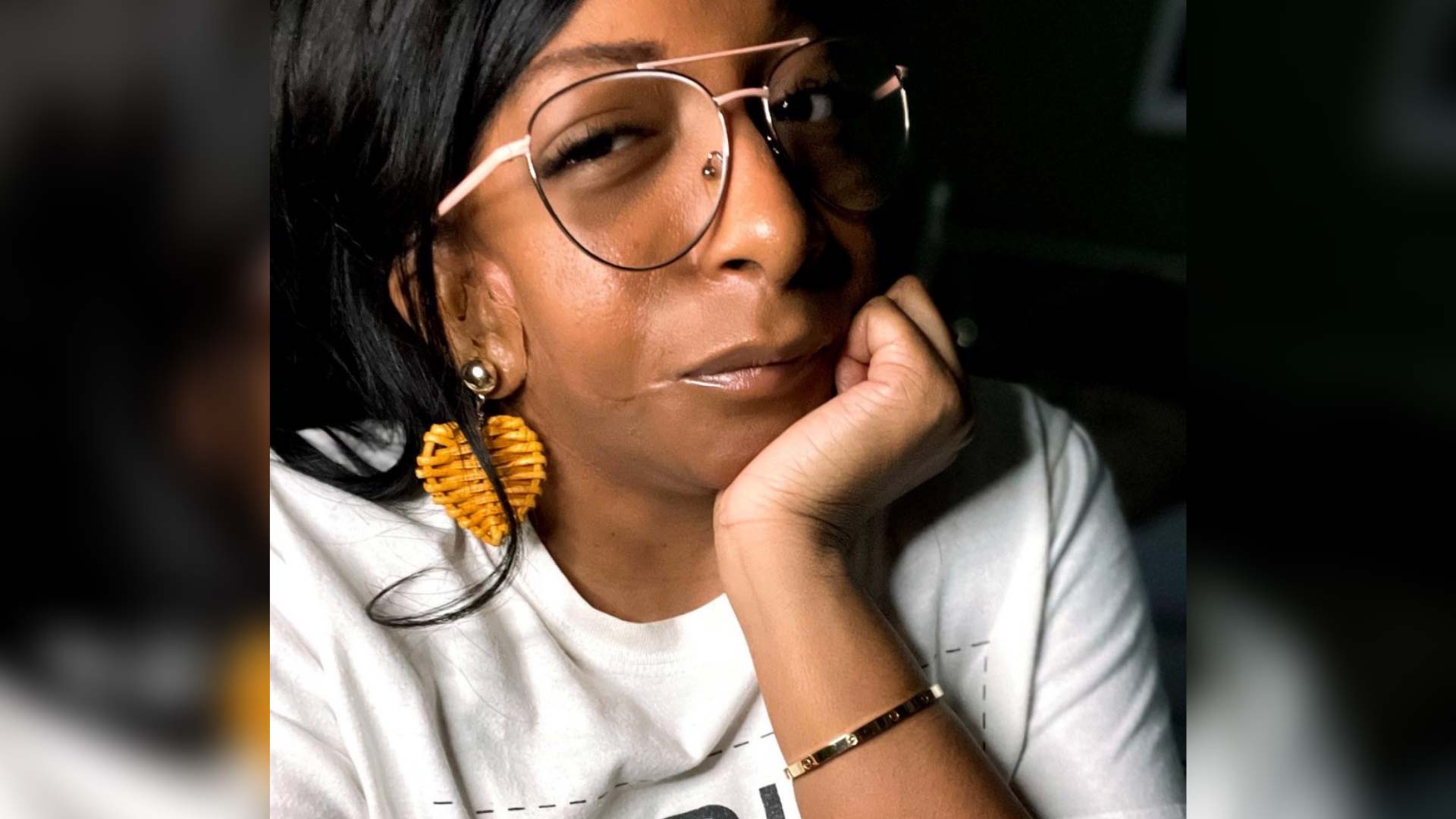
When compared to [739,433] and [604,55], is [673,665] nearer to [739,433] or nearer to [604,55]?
[739,433]

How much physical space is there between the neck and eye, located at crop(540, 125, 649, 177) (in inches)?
7.3

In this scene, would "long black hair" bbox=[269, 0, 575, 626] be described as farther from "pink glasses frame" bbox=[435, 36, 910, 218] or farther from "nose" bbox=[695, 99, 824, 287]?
"nose" bbox=[695, 99, 824, 287]

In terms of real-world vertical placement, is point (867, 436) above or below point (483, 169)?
below

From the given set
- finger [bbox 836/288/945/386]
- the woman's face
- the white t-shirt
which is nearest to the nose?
the woman's face

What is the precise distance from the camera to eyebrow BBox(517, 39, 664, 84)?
2.22 ft

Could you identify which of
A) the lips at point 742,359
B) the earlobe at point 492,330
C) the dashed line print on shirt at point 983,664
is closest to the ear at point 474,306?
the earlobe at point 492,330

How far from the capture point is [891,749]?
0.75 meters

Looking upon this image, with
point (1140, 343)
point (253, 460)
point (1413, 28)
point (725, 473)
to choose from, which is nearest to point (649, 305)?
point (725, 473)

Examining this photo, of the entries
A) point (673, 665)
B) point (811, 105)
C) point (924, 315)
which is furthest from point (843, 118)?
point (673, 665)

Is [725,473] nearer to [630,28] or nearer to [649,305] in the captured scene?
[649,305]

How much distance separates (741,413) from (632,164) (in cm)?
17

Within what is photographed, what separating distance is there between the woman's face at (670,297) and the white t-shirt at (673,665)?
0.10m

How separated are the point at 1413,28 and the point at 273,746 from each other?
2.66 feet

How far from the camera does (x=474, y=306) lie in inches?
29.2
